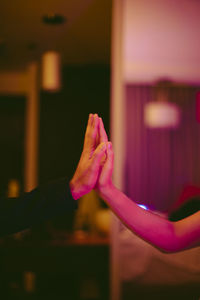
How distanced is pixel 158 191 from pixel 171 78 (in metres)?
0.74

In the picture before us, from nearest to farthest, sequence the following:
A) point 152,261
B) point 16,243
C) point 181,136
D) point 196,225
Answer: point 196,225 < point 152,261 < point 181,136 < point 16,243

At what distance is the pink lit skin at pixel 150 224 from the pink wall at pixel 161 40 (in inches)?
44.1

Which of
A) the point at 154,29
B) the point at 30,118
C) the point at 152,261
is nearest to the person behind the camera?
the point at 152,261

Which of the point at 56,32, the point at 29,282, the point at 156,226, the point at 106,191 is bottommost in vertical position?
the point at 29,282

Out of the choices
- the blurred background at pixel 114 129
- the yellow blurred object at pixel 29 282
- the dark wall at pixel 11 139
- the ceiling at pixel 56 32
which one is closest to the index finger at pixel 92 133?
the blurred background at pixel 114 129

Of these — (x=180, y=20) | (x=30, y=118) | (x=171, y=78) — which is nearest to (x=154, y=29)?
(x=180, y=20)

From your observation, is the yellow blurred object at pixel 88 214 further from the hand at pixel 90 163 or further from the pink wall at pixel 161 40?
the hand at pixel 90 163

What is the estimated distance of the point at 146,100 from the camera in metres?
2.00

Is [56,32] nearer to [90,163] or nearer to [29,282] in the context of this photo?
[90,163]

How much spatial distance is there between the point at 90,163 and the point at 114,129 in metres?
0.94

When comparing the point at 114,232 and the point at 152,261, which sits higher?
the point at 114,232

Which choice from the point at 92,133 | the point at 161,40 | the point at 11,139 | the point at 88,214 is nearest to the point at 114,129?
the point at 161,40

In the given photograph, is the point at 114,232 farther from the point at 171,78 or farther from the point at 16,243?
the point at 171,78

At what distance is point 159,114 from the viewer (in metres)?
2.02
